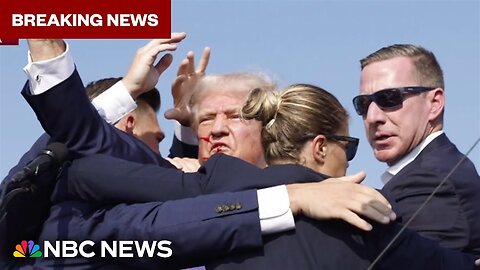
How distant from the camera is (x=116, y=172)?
3781 mm

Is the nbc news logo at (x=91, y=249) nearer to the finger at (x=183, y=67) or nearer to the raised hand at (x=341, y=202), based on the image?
the raised hand at (x=341, y=202)

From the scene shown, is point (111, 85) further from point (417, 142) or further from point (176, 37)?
point (417, 142)

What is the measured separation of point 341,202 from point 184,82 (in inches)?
86.6

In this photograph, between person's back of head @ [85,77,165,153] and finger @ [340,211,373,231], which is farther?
person's back of head @ [85,77,165,153]

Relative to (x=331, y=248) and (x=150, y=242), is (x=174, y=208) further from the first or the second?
(x=331, y=248)

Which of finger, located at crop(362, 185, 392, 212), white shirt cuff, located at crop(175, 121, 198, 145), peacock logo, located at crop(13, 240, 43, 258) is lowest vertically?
peacock logo, located at crop(13, 240, 43, 258)

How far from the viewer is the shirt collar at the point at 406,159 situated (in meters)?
4.80

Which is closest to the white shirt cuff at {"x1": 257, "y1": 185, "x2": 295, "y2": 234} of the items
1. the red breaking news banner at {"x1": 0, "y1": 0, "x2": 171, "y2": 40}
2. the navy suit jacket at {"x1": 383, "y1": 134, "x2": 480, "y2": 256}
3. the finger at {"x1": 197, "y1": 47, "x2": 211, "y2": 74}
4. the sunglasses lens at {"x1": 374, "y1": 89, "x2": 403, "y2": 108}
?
the navy suit jacket at {"x1": 383, "y1": 134, "x2": 480, "y2": 256}

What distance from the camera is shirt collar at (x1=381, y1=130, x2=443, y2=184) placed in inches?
189

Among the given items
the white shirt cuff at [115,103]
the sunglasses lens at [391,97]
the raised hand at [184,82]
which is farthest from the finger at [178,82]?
the sunglasses lens at [391,97]

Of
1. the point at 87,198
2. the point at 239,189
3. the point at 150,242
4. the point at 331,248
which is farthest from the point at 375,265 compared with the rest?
the point at 87,198

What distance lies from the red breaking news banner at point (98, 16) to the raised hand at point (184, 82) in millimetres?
221

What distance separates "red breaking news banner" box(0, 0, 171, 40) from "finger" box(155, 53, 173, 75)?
1.03 feet

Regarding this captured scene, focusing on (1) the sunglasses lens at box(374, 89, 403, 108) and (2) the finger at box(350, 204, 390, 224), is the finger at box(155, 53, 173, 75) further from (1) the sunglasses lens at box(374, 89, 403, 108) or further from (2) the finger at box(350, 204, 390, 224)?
(2) the finger at box(350, 204, 390, 224)
